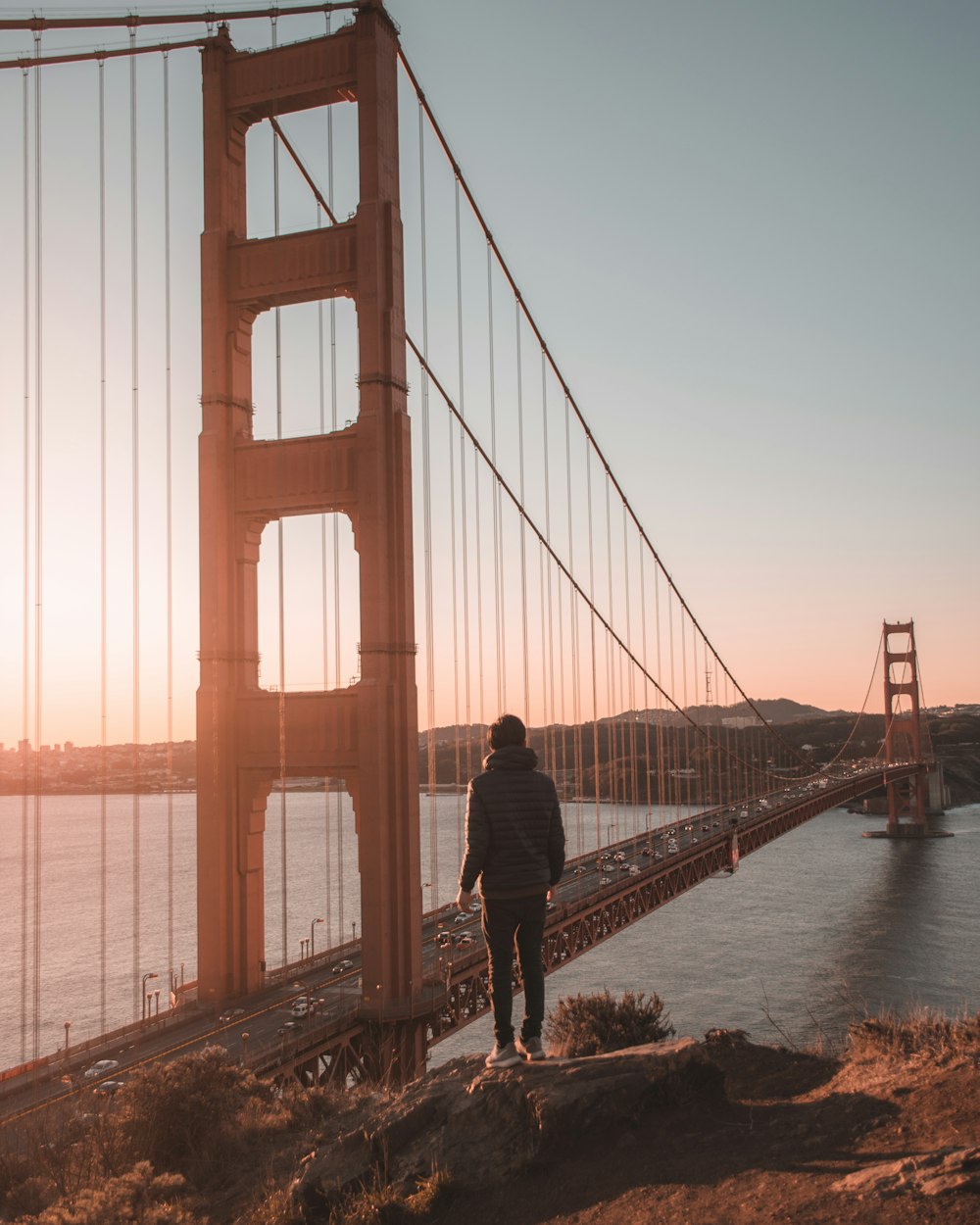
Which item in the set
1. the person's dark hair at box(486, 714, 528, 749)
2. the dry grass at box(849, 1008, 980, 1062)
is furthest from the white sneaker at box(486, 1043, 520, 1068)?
the dry grass at box(849, 1008, 980, 1062)

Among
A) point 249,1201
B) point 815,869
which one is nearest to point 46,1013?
point 249,1201

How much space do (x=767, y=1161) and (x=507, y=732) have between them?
2417 mm

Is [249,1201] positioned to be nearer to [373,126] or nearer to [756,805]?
[373,126]

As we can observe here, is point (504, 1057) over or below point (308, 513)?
below

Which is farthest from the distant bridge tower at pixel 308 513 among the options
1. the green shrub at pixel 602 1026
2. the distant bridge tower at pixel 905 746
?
the distant bridge tower at pixel 905 746

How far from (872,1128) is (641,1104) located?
1074mm

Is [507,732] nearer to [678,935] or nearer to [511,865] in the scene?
[511,865]

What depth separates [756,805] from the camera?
193ft

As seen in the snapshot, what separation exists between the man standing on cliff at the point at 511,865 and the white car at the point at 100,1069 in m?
10.7

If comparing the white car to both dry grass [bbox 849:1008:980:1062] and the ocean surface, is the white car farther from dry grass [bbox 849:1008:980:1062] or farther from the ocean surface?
dry grass [bbox 849:1008:980:1062]

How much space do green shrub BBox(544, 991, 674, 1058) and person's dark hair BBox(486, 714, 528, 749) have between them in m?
3.59

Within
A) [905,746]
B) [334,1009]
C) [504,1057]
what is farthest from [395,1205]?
[905,746]

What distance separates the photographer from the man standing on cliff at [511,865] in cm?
547

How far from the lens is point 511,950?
556 cm
